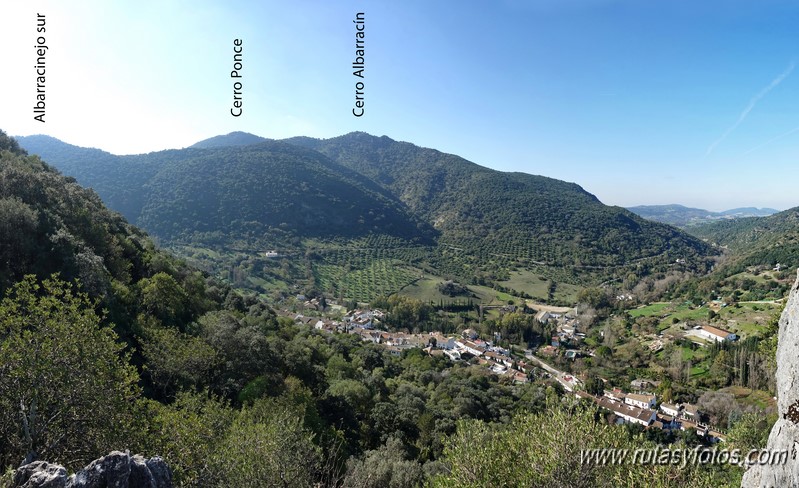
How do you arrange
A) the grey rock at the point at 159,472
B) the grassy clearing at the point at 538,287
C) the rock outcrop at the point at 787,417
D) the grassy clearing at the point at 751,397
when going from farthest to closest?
the grassy clearing at the point at 538,287
the grassy clearing at the point at 751,397
the grey rock at the point at 159,472
the rock outcrop at the point at 787,417

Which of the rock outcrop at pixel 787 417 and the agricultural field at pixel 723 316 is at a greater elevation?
the rock outcrop at pixel 787 417

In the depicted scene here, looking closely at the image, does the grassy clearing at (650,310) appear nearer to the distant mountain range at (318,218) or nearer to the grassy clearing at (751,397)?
the grassy clearing at (751,397)

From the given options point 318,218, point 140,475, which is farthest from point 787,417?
point 318,218

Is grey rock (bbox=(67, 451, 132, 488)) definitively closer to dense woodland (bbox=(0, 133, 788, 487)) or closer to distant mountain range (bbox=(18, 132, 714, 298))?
dense woodland (bbox=(0, 133, 788, 487))

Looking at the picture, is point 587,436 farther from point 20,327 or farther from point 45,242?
point 45,242

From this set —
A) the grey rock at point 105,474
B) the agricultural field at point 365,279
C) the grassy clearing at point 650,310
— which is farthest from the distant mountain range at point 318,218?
the grey rock at point 105,474

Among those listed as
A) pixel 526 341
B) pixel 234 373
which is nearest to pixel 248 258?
pixel 526 341

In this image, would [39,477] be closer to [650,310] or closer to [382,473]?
[382,473]
